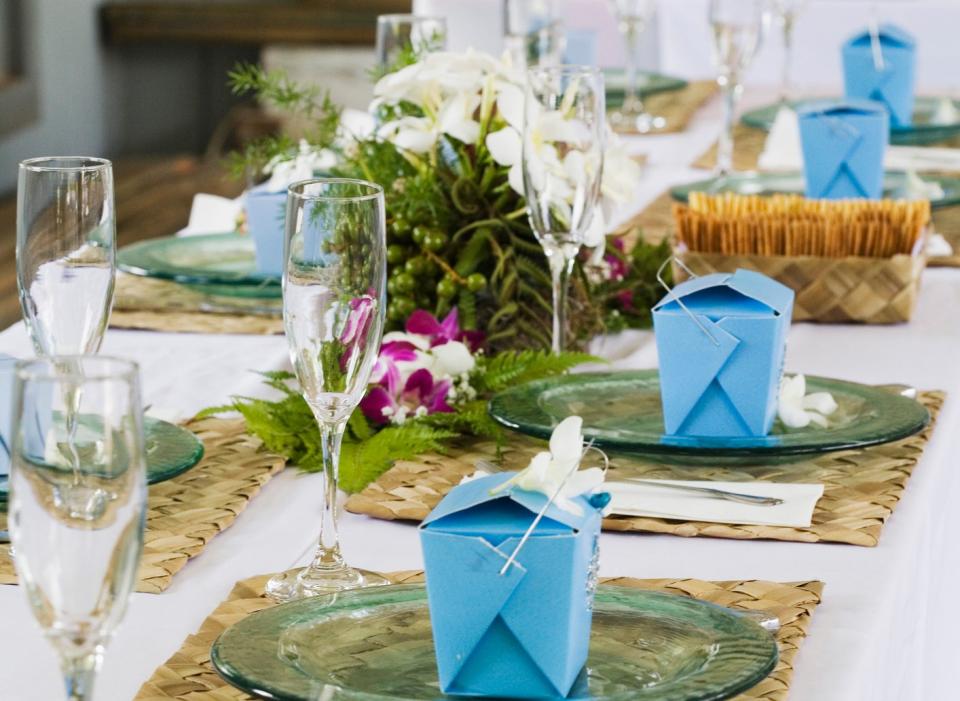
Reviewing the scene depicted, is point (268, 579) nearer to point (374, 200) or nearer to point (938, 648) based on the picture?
point (374, 200)

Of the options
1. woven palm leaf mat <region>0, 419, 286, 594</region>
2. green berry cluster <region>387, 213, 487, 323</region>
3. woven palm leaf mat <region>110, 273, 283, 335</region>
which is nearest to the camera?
woven palm leaf mat <region>0, 419, 286, 594</region>

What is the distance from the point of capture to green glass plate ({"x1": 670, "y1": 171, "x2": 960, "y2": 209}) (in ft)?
6.70

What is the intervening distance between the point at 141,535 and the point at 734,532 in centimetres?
52

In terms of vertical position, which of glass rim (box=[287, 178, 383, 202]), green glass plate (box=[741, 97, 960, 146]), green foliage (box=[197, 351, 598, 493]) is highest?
glass rim (box=[287, 178, 383, 202])

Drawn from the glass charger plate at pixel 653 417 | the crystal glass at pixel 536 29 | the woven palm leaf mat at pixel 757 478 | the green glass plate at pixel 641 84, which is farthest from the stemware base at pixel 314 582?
the green glass plate at pixel 641 84

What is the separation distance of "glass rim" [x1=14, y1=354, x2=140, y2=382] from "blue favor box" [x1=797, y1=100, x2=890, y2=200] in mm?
1456

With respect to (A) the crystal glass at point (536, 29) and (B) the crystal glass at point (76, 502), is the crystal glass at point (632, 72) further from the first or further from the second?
(B) the crystal glass at point (76, 502)

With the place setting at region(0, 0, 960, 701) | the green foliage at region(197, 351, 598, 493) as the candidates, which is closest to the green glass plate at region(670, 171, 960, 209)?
the place setting at region(0, 0, 960, 701)

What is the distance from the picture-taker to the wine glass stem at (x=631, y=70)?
2.75 metres

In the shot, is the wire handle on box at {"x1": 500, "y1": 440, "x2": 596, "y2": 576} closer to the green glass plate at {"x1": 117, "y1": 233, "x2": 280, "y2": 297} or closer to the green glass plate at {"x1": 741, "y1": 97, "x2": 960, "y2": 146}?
the green glass plate at {"x1": 117, "y1": 233, "x2": 280, "y2": 297}

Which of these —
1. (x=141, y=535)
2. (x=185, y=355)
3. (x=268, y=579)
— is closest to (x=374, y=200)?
(x=268, y=579)

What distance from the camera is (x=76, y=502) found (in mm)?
570

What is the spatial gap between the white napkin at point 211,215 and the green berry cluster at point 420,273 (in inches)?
26.7

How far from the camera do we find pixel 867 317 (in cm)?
164
